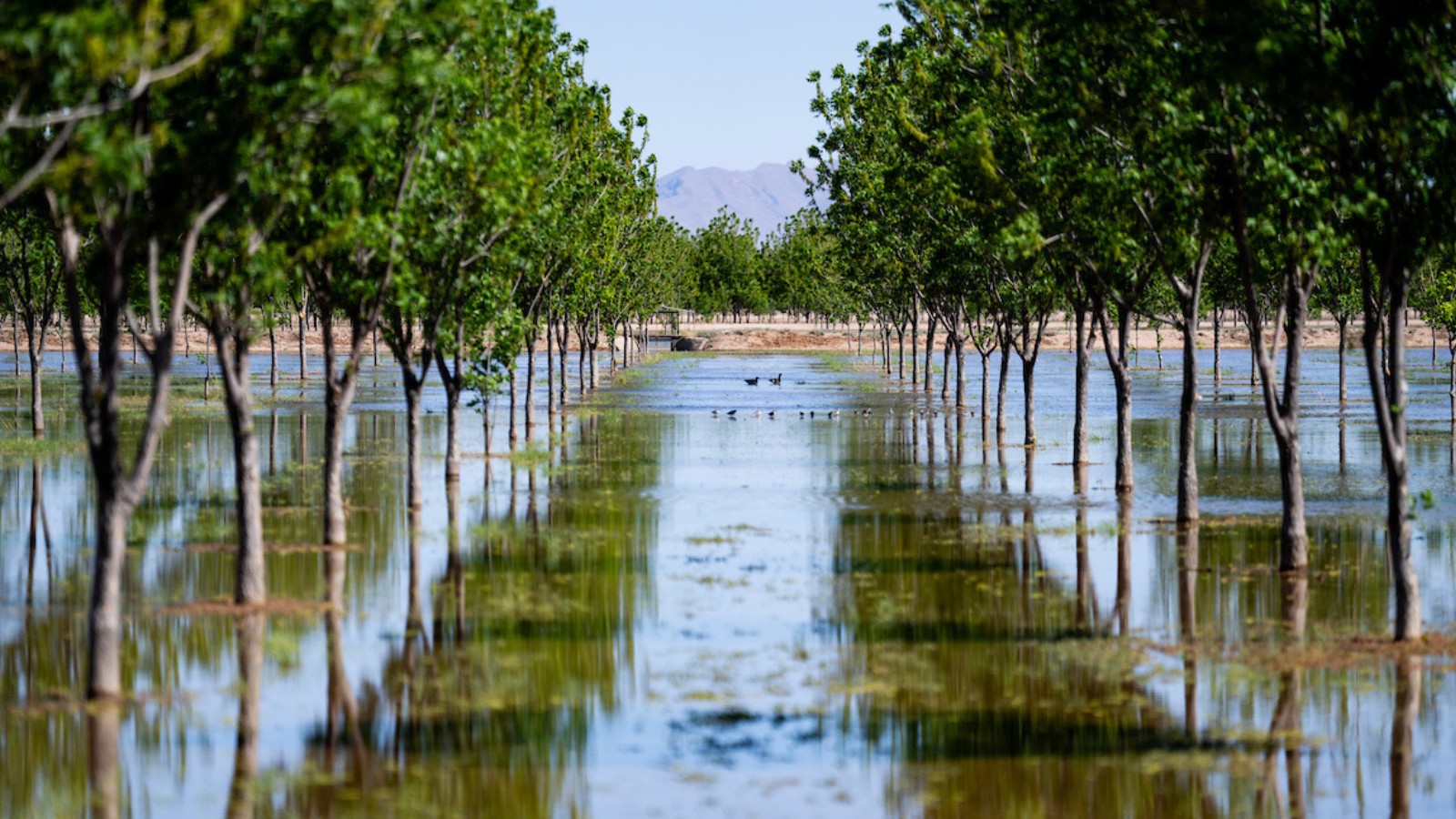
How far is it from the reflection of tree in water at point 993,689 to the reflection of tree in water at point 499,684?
3.14 meters

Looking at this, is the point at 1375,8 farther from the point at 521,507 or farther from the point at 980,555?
the point at 521,507

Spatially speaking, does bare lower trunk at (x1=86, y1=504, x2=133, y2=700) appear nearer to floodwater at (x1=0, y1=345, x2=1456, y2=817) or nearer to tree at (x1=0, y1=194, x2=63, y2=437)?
floodwater at (x1=0, y1=345, x2=1456, y2=817)

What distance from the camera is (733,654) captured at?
A: 21.7 m

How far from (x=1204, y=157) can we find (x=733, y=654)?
10.4 meters

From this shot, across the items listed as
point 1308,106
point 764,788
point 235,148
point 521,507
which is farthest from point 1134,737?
point 521,507

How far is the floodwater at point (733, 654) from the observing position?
52.0 ft

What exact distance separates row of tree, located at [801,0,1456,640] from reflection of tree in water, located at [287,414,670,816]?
932 cm

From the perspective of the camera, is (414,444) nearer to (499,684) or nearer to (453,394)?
(453,394)

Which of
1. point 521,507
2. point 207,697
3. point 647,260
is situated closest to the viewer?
point 207,697

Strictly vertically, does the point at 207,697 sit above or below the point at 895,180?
below

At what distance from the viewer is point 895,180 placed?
165 feet

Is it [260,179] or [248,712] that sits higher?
[260,179]

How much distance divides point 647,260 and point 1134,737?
88.1 meters

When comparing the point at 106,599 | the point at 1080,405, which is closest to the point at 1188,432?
the point at 1080,405
